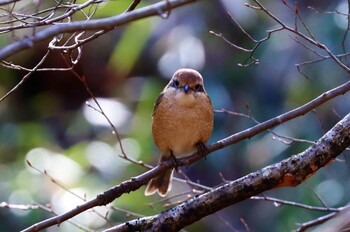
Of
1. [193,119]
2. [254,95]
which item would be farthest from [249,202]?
[193,119]

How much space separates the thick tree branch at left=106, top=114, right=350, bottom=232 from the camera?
3455 millimetres

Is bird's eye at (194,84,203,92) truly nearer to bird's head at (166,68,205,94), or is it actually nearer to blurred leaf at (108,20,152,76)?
bird's head at (166,68,205,94)

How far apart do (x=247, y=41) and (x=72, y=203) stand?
3576 millimetres

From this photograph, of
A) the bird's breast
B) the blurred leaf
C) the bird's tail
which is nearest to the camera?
the bird's breast

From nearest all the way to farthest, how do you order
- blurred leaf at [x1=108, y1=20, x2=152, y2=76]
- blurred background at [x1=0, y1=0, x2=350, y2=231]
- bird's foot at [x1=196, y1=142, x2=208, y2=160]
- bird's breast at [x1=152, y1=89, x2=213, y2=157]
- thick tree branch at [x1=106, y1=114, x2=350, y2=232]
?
thick tree branch at [x1=106, y1=114, x2=350, y2=232] < bird's foot at [x1=196, y1=142, x2=208, y2=160] < bird's breast at [x1=152, y1=89, x2=213, y2=157] < blurred background at [x1=0, y1=0, x2=350, y2=231] < blurred leaf at [x1=108, y1=20, x2=152, y2=76]

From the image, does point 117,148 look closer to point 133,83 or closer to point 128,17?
point 133,83

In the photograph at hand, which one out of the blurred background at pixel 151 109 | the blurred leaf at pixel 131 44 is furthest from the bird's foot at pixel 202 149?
→ the blurred leaf at pixel 131 44

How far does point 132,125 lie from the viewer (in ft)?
28.9

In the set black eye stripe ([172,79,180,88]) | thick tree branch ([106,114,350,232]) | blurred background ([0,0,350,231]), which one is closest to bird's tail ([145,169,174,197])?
black eye stripe ([172,79,180,88])

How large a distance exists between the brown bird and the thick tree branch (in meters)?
1.12

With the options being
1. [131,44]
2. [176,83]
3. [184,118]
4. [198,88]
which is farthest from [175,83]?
[131,44]

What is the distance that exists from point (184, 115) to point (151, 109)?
4.35m

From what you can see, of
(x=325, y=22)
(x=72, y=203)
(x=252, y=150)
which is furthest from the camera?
(x=252, y=150)

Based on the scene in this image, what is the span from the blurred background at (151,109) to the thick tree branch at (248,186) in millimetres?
3276
